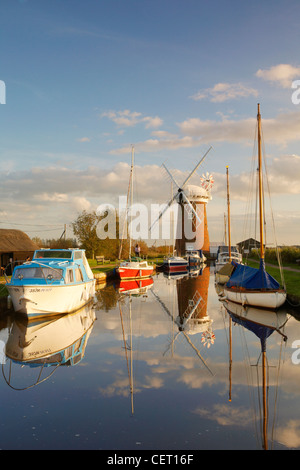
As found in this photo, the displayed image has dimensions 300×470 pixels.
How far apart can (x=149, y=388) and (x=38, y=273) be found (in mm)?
12097

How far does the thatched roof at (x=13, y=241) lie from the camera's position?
3925 cm

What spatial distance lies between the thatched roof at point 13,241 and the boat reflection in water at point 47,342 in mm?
20275

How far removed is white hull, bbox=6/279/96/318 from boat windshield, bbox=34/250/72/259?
340 cm

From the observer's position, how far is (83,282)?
23.5m

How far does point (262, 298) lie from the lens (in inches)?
890

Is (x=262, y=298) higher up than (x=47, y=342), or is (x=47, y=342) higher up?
(x=262, y=298)

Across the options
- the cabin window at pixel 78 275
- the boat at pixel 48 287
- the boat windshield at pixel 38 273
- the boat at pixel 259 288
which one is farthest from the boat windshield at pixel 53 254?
the boat at pixel 259 288

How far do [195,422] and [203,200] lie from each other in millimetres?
80637

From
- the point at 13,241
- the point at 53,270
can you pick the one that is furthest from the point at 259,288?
the point at 13,241

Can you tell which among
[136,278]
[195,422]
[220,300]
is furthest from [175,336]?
[136,278]

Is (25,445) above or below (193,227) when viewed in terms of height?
below

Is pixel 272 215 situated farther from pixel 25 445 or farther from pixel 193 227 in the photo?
pixel 193 227

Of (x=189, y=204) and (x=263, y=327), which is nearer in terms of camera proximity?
(x=263, y=327)

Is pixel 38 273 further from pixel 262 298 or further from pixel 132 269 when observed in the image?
pixel 132 269
